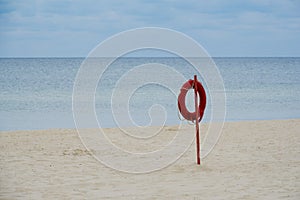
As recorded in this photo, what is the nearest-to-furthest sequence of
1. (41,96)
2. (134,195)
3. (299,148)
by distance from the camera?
(134,195)
(299,148)
(41,96)

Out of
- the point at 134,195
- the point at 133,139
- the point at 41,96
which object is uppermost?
the point at 41,96

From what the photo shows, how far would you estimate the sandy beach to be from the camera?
5930 millimetres

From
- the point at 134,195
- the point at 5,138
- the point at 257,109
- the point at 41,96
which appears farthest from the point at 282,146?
the point at 41,96

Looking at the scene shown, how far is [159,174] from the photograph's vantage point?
6926 millimetres

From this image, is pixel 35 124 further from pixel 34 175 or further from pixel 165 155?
pixel 34 175

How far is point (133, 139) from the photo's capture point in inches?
386

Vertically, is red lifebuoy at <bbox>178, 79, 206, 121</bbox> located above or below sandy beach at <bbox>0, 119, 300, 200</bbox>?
above

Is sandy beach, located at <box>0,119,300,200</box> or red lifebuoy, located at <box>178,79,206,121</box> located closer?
sandy beach, located at <box>0,119,300,200</box>

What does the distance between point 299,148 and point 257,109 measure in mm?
9507

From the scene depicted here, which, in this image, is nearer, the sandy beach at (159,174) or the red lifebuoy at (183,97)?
the sandy beach at (159,174)

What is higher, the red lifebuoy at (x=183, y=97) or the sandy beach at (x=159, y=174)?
the red lifebuoy at (x=183, y=97)

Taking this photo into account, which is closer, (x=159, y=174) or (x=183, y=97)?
(x=159, y=174)

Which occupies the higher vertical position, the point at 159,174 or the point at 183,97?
the point at 183,97

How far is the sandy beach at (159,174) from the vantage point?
5.93m
